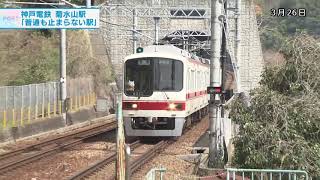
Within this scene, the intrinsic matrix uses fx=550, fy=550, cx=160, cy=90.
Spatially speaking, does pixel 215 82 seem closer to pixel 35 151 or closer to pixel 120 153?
pixel 120 153

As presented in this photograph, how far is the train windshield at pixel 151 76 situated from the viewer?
57.8 ft

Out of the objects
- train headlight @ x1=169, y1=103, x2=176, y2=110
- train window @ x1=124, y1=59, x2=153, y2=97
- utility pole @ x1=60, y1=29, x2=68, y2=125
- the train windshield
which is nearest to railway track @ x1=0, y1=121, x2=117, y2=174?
train window @ x1=124, y1=59, x2=153, y2=97

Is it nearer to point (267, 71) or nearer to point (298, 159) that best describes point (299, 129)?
point (298, 159)

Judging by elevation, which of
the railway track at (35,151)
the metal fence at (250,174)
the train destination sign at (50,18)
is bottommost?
the railway track at (35,151)

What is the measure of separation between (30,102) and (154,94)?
8.97 metres

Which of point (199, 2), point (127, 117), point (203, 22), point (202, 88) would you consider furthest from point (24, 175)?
point (203, 22)

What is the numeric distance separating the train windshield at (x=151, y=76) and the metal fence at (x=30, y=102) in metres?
5.68

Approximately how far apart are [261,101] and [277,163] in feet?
4.39

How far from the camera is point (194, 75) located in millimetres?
20750

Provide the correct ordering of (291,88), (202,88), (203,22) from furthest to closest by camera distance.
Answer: (203,22) < (202,88) < (291,88)

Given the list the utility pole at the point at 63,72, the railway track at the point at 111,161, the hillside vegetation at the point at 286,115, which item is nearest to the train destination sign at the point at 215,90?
the hillside vegetation at the point at 286,115

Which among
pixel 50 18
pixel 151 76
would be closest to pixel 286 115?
pixel 151 76

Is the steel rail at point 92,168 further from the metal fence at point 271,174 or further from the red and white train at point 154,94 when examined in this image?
the metal fence at point 271,174

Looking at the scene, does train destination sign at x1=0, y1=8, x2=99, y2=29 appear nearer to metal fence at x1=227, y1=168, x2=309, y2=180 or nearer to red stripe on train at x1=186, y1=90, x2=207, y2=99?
red stripe on train at x1=186, y1=90, x2=207, y2=99
